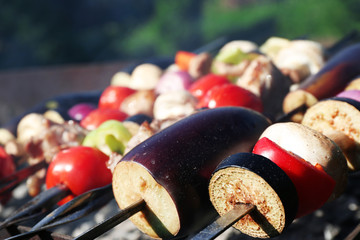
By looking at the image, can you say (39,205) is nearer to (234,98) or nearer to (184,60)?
(234,98)

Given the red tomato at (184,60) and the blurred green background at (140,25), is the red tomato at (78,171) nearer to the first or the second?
the red tomato at (184,60)

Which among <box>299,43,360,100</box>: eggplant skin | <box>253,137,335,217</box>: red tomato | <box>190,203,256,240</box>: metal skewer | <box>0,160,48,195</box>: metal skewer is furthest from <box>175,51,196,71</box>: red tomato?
<box>190,203,256,240</box>: metal skewer

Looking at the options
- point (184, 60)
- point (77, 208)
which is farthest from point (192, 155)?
point (184, 60)

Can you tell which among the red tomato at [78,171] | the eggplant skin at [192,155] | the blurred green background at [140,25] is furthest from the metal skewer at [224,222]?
the blurred green background at [140,25]

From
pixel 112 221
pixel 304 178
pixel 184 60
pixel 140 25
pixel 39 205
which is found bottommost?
pixel 304 178

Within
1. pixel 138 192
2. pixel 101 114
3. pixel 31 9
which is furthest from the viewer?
pixel 31 9

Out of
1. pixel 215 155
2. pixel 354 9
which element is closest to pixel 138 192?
pixel 215 155

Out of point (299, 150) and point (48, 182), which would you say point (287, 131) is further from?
point (48, 182)
